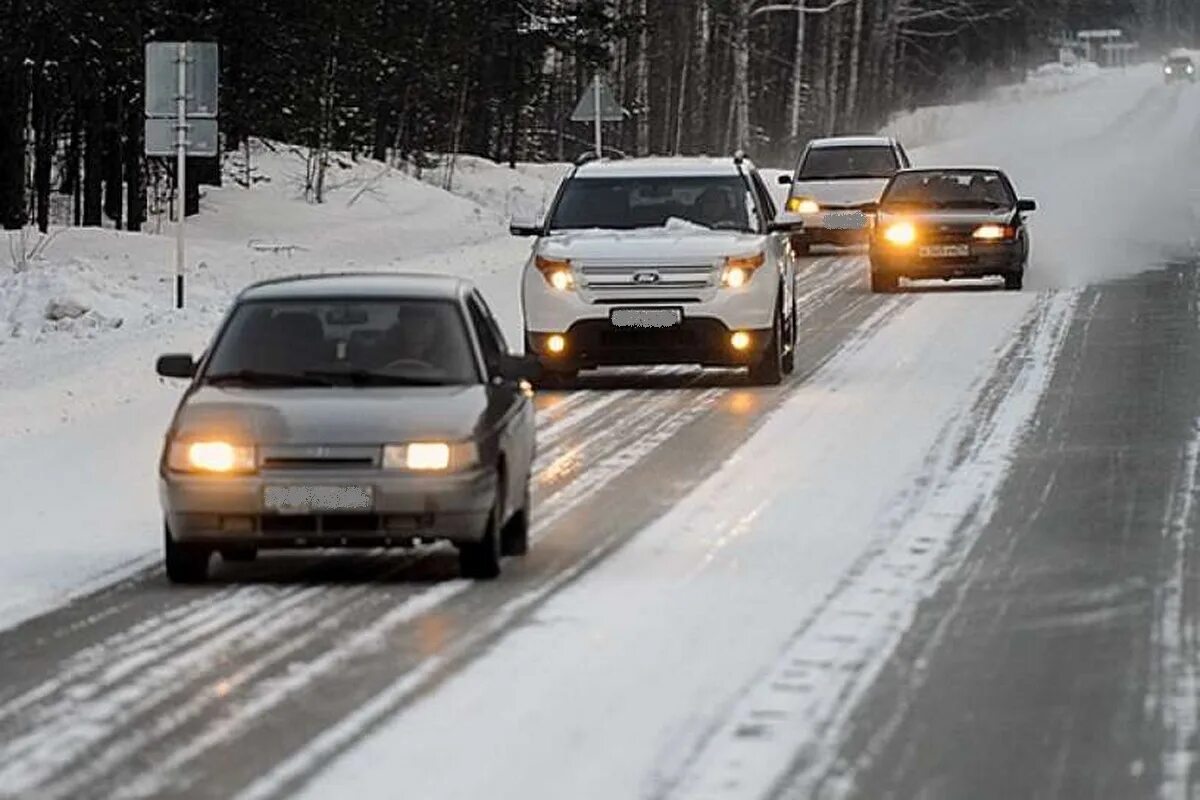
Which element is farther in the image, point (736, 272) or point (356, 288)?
point (736, 272)

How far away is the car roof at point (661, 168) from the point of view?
75.7ft

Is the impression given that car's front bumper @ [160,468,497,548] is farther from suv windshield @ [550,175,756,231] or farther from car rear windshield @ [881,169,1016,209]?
car rear windshield @ [881,169,1016,209]

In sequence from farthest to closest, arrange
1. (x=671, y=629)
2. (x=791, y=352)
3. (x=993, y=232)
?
(x=993, y=232) < (x=791, y=352) < (x=671, y=629)

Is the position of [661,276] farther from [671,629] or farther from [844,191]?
[844,191]

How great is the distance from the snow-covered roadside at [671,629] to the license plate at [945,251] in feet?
43.6

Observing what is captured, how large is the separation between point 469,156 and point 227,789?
194 ft

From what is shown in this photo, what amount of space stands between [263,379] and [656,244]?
948 centimetres

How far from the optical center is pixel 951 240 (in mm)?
33688

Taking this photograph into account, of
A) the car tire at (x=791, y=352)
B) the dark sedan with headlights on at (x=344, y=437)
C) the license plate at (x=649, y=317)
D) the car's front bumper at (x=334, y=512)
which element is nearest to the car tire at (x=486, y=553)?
the dark sedan with headlights on at (x=344, y=437)

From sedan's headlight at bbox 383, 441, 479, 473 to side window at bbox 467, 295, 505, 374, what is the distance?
1.06 metres

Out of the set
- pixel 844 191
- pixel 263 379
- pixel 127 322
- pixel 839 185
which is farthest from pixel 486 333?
pixel 839 185

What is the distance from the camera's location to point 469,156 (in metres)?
67.1

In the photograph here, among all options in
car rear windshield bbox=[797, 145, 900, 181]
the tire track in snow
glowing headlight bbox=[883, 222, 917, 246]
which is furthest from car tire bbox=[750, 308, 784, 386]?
car rear windshield bbox=[797, 145, 900, 181]

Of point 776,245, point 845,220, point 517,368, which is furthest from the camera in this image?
point 845,220
